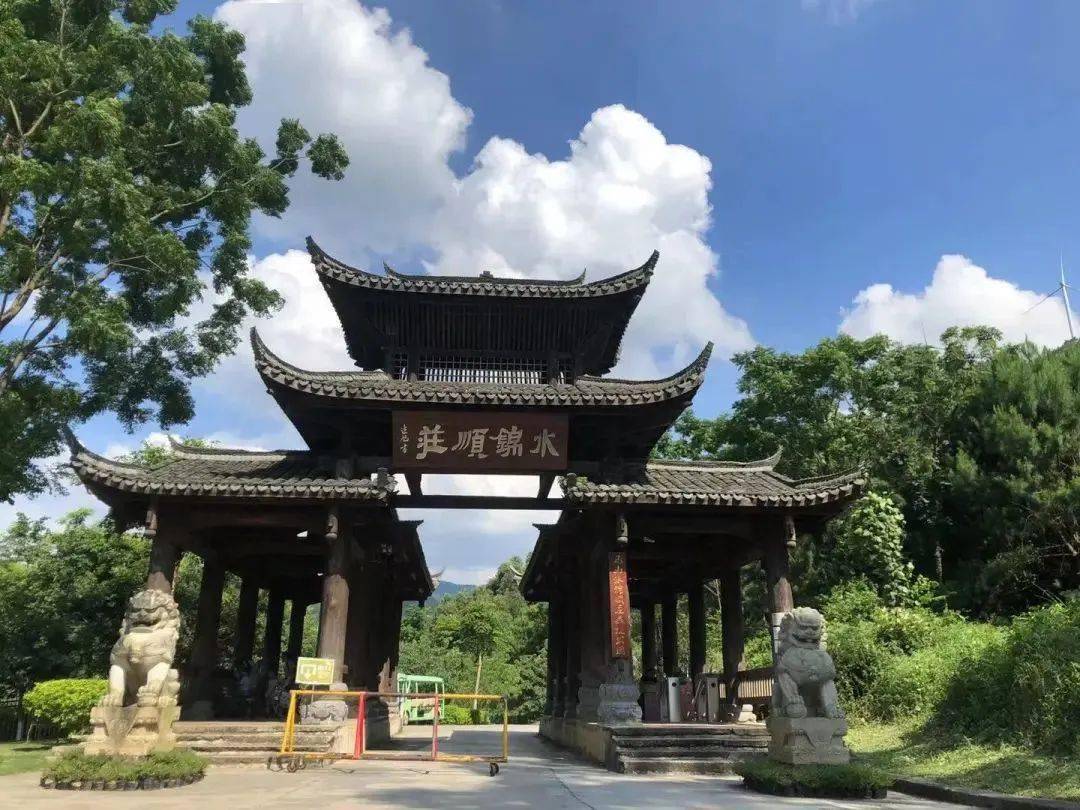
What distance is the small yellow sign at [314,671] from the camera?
1110 centimetres

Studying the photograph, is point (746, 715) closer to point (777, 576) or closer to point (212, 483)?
point (777, 576)

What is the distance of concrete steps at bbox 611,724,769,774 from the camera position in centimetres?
1127

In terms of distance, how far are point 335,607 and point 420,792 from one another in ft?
16.4

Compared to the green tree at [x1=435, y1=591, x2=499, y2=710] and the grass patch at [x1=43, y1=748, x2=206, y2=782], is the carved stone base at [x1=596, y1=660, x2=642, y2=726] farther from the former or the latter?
the green tree at [x1=435, y1=591, x2=499, y2=710]

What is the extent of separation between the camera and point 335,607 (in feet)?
41.7

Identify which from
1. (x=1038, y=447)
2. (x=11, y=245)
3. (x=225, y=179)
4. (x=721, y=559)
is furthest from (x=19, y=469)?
(x=1038, y=447)

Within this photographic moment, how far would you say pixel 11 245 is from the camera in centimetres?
1398

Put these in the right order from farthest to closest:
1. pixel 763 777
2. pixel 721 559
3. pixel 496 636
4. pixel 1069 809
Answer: pixel 496 636
pixel 721 559
pixel 763 777
pixel 1069 809

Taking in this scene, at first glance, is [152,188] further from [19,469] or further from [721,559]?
[721,559]

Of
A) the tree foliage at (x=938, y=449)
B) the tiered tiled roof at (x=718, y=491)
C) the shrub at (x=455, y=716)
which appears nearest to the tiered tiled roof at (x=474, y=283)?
the tiered tiled roof at (x=718, y=491)

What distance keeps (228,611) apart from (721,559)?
16.5 meters

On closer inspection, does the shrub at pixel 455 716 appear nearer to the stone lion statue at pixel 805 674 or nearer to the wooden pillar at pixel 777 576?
the wooden pillar at pixel 777 576

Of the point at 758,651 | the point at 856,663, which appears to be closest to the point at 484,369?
the point at 856,663

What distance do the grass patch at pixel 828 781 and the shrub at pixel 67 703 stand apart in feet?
46.6
